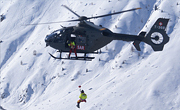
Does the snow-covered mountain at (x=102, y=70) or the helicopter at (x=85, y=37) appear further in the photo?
the snow-covered mountain at (x=102, y=70)

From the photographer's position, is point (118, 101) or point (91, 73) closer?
point (118, 101)

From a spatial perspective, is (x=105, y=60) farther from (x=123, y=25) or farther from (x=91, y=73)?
(x=123, y=25)

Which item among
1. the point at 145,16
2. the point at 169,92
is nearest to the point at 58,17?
the point at 145,16

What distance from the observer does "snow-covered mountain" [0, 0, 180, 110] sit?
2538 cm

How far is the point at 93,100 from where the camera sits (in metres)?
26.2

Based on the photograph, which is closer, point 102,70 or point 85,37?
point 85,37

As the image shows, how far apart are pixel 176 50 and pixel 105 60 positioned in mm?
7396

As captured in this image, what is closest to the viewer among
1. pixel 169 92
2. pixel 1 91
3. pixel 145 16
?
pixel 169 92

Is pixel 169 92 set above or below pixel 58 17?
below

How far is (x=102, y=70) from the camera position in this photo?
29609mm

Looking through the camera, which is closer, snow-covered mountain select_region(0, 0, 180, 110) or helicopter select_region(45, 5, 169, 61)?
helicopter select_region(45, 5, 169, 61)

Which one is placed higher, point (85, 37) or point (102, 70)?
point (85, 37)

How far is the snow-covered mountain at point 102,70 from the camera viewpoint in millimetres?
25375

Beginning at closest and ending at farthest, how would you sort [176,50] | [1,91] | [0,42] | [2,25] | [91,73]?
[176,50] < [91,73] < [1,91] < [0,42] < [2,25]
